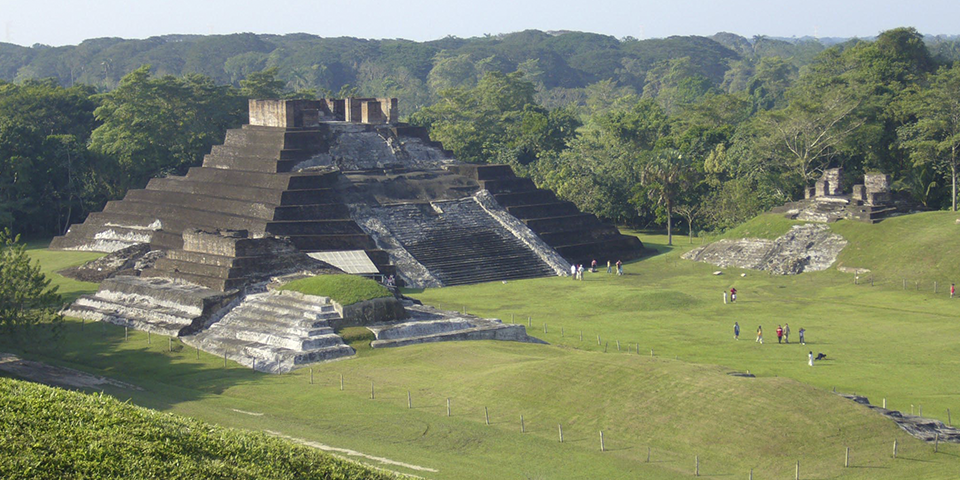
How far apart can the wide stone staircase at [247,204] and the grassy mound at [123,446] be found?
26490mm

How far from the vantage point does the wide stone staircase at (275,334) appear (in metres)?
28.6

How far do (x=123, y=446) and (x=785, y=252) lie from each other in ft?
116

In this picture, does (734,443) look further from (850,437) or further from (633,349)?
(633,349)

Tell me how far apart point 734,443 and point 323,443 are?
7317 millimetres

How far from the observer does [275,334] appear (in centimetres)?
2992

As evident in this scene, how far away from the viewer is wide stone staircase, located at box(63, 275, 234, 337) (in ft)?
107

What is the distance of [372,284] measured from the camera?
3216 cm

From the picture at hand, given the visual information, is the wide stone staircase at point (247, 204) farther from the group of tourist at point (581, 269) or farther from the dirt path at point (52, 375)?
the dirt path at point (52, 375)

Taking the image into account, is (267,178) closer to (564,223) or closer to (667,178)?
(564,223)

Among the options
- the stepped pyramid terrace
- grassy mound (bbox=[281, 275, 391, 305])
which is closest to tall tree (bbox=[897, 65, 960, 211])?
the stepped pyramid terrace

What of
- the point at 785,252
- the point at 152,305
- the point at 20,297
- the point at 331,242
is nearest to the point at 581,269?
the point at 785,252

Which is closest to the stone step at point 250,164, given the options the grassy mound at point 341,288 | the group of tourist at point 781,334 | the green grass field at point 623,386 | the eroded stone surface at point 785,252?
the green grass field at point 623,386

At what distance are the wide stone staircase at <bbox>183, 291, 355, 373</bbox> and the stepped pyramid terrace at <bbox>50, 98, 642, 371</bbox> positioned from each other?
18 cm

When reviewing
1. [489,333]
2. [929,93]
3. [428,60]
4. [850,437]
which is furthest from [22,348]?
[428,60]
